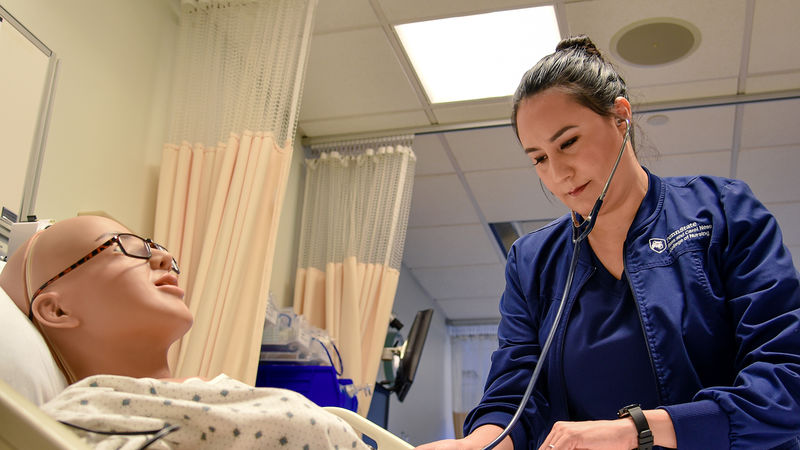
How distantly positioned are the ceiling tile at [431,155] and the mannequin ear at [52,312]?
2713 mm

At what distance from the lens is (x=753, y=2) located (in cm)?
282

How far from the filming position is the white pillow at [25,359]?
1057mm

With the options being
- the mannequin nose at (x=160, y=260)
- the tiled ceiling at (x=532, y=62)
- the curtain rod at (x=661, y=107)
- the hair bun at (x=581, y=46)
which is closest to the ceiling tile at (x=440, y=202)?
the tiled ceiling at (x=532, y=62)

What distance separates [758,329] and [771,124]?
2.91 metres

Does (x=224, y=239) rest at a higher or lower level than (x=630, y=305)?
→ higher

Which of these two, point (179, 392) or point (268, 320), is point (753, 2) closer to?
point (268, 320)

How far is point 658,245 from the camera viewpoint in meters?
1.29

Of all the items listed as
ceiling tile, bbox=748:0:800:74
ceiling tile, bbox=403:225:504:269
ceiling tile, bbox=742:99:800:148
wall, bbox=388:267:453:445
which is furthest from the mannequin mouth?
wall, bbox=388:267:453:445

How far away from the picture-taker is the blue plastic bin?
2.66 m

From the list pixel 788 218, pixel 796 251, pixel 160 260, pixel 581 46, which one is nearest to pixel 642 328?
pixel 581 46

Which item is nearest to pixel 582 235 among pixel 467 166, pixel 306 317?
pixel 306 317

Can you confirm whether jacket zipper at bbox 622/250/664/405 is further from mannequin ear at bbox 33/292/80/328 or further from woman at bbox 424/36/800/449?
mannequin ear at bbox 33/292/80/328

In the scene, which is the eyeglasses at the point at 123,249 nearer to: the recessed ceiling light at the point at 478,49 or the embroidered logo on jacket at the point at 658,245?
the embroidered logo on jacket at the point at 658,245

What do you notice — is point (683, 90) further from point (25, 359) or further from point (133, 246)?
point (25, 359)
